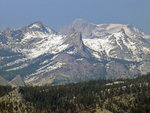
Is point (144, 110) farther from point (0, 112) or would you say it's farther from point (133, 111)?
point (0, 112)

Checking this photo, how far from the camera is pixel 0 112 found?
200 metres

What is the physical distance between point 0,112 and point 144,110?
3971 inches

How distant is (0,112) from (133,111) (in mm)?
94601

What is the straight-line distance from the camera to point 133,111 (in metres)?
200

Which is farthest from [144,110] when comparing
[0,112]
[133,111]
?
[0,112]

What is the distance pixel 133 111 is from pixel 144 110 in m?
9.91

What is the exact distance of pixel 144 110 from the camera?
631 feet
